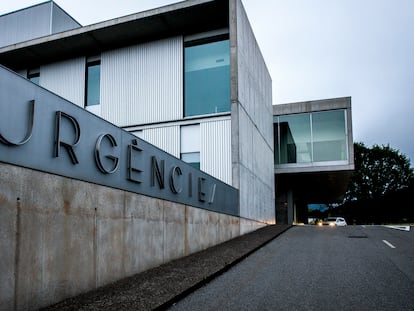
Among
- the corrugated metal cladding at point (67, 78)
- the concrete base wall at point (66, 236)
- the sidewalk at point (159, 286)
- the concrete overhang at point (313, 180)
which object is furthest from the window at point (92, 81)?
the concrete overhang at point (313, 180)

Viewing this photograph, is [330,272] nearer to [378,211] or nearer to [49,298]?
[49,298]

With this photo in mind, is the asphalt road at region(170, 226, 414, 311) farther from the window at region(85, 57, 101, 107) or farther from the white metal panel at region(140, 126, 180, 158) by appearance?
the window at region(85, 57, 101, 107)

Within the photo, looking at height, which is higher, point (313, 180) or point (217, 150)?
point (217, 150)

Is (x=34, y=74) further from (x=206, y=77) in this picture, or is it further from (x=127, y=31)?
(x=206, y=77)

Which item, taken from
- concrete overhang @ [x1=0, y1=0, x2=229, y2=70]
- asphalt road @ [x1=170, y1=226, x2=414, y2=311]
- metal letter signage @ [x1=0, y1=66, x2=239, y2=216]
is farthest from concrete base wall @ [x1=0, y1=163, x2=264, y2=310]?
concrete overhang @ [x1=0, y1=0, x2=229, y2=70]

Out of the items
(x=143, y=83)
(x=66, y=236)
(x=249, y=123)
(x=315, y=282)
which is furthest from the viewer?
(x=249, y=123)

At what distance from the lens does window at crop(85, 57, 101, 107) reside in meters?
19.8

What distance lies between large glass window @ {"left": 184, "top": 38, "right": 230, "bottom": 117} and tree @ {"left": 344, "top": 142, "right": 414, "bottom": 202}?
132ft

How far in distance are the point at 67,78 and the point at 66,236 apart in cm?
1592

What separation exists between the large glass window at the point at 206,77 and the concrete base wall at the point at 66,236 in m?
8.32

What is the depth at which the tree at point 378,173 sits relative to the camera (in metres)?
52.8

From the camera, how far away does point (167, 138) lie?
17844 millimetres

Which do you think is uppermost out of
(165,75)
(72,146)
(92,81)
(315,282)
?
(92,81)

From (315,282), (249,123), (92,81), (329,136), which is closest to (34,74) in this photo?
(92,81)
